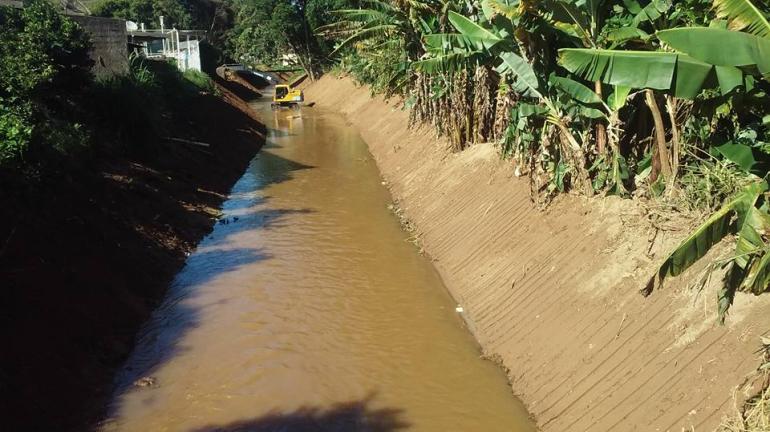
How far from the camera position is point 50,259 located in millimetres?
10109

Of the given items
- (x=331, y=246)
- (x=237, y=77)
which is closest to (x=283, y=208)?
(x=331, y=246)

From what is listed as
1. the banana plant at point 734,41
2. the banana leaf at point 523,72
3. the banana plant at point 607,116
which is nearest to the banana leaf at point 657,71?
the banana plant at point 734,41

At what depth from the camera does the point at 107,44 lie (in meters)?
20.5

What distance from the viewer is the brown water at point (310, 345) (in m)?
8.37

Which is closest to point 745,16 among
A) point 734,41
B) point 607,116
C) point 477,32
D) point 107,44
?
point 734,41

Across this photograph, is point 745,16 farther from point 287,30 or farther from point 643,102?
point 287,30

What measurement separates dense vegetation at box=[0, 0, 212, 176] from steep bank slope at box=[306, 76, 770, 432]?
8143 mm

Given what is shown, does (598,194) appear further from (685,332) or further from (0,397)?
(0,397)

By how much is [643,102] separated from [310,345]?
21.6ft

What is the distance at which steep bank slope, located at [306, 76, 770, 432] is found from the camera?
6297mm

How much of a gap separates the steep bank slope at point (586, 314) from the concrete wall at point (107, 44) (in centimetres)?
1294

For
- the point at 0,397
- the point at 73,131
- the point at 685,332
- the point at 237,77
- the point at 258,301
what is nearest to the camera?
the point at 685,332

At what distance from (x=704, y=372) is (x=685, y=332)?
0.60 m

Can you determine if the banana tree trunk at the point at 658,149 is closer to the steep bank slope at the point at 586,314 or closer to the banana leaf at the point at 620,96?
the banana leaf at the point at 620,96
